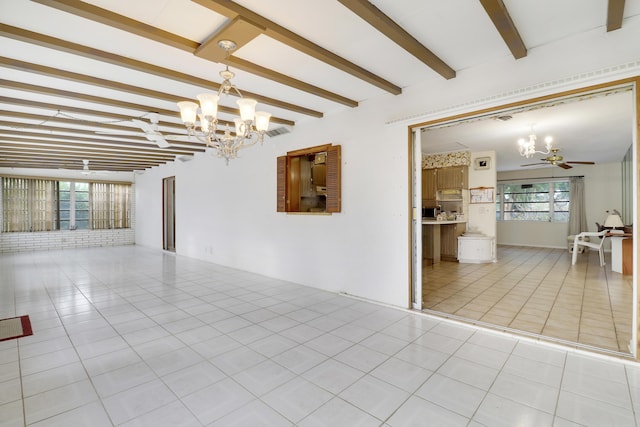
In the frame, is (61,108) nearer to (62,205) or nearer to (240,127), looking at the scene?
(240,127)

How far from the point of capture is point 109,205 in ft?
35.6

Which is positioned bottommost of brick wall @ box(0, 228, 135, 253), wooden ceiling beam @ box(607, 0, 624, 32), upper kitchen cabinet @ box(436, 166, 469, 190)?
brick wall @ box(0, 228, 135, 253)

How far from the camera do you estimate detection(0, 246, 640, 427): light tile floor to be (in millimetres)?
1826

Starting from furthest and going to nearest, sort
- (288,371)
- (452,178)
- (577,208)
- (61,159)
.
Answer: (577,208), (61,159), (452,178), (288,371)

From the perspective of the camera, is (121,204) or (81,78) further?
(121,204)

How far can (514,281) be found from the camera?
5203mm

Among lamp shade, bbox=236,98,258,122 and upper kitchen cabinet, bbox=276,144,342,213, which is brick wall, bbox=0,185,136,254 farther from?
lamp shade, bbox=236,98,258,122

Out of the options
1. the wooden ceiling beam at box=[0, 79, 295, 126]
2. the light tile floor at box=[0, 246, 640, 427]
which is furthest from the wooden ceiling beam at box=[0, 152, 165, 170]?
the light tile floor at box=[0, 246, 640, 427]

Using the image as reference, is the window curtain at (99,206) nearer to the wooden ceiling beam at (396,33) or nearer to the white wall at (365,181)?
the white wall at (365,181)

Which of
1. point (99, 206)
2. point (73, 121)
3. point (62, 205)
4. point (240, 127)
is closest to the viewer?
point (240, 127)

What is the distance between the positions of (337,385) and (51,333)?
2934 mm

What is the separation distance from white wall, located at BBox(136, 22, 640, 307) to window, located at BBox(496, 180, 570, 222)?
8.91 meters

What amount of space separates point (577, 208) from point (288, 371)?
10.8 meters

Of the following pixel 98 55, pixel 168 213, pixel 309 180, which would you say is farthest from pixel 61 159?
pixel 98 55
